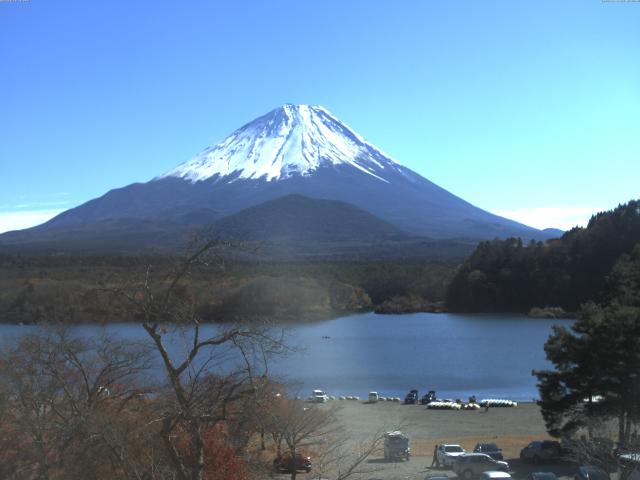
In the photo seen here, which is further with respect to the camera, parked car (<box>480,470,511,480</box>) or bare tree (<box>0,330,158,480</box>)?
parked car (<box>480,470,511,480</box>)

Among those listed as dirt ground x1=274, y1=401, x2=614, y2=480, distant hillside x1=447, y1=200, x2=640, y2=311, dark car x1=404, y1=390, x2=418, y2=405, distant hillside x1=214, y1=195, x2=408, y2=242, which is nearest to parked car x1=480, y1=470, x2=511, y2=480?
dirt ground x1=274, y1=401, x2=614, y2=480

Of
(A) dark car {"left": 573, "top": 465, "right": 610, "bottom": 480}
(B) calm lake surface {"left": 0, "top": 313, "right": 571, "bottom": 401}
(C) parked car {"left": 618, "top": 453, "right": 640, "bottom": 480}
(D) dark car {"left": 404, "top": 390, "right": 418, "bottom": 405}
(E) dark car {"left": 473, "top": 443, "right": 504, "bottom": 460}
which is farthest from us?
(B) calm lake surface {"left": 0, "top": 313, "right": 571, "bottom": 401}

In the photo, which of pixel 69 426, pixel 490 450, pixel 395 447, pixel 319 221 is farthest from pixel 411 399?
pixel 319 221

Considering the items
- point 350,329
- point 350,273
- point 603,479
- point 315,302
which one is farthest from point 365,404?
point 350,273

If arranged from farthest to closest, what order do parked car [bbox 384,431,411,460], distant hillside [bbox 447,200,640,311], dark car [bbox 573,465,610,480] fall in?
distant hillside [bbox 447,200,640,311], parked car [bbox 384,431,411,460], dark car [bbox 573,465,610,480]

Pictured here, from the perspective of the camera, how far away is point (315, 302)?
51.6 metres

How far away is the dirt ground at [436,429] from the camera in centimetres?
1201

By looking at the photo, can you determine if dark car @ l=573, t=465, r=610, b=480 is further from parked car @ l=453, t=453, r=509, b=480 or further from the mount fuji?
the mount fuji

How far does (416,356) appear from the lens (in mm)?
32938

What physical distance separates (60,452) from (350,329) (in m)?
40.0

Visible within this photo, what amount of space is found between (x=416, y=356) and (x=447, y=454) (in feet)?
68.8

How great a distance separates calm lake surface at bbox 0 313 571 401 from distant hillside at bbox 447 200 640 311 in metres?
5.66

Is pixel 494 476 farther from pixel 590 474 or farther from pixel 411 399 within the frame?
pixel 411 399

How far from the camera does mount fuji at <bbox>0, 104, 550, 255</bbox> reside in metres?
117
